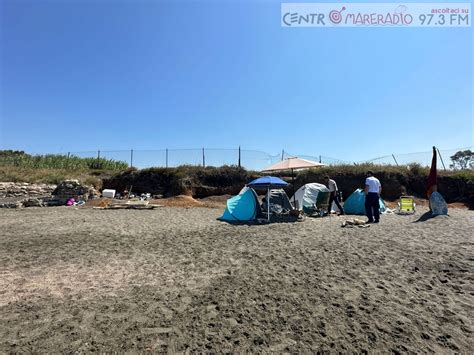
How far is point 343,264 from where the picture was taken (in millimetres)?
5531

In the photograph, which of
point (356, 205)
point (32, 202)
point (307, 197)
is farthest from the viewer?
point (32, 202)

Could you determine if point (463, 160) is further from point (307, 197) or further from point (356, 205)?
point (307, 197)

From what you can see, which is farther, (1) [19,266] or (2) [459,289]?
(1) [19,266]

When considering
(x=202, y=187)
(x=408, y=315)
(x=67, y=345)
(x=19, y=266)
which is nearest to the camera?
(x=67, y=345)

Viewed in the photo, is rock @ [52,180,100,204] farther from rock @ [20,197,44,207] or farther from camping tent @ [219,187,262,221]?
camping tent @ [219,187,262,221]

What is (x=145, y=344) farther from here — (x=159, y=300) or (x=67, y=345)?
(x=159, y=300)

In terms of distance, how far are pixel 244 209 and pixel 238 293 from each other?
7.47 metres

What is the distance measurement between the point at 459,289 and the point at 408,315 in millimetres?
1332

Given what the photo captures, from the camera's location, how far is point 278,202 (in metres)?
12.6

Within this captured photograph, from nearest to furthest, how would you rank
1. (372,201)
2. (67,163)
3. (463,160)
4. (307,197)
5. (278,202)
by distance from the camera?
(372,201)
(278,202)
(307,197)
(463,160)
(67,163)

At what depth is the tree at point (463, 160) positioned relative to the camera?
65.6ft

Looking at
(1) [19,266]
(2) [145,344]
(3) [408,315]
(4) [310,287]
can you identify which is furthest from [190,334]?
(1) [19,266]

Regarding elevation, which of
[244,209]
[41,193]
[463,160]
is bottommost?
[244,209]

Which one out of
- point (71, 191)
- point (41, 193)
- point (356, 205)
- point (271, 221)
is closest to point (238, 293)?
point (271, 221)
